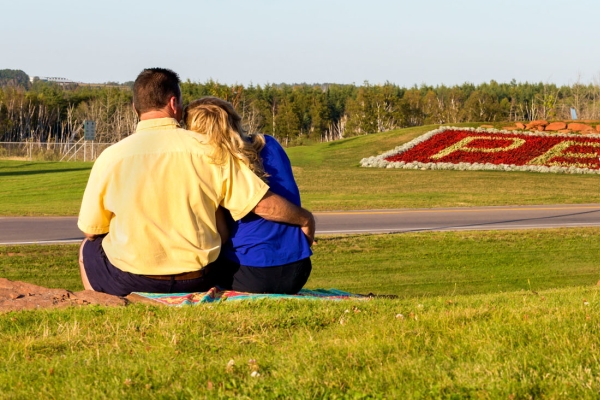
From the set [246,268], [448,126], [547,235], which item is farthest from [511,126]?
[246,268]

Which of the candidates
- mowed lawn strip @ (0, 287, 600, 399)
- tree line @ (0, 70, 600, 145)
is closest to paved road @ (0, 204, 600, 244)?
mowed lawn strip @ (0, 287, 600, 399)

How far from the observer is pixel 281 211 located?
208 inches

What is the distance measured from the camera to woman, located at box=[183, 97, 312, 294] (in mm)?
5320

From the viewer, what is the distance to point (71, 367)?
3732mm

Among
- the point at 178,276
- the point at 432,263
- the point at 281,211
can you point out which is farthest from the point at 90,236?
the point at 432,263

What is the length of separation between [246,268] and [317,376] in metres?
2.13

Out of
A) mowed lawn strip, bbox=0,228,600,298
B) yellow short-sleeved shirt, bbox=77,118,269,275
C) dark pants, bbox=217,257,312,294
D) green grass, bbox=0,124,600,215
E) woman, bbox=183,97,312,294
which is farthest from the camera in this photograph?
A: green grass, bbox=0,124,600,215

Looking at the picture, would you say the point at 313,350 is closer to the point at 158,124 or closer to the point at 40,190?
the point at 158,124

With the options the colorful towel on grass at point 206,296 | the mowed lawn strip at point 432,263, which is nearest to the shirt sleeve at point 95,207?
the colorful towel on grass at point 206,296

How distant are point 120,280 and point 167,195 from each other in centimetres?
77

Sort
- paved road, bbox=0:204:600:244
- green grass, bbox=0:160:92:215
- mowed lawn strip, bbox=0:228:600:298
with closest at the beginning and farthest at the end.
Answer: mowed lawn strip, bbox=0:228:600:298 < paved road, bbox=0:204:600:244 < green grass, bbox=0:160:92:215

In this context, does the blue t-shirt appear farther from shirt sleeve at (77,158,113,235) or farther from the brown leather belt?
shirt sleeve at (77,158,113,235)

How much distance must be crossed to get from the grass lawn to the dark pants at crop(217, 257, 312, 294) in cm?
42

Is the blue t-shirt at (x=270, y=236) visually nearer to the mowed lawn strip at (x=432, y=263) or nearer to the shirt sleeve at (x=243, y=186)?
the shirt sleeve at (x=243, y=186)
